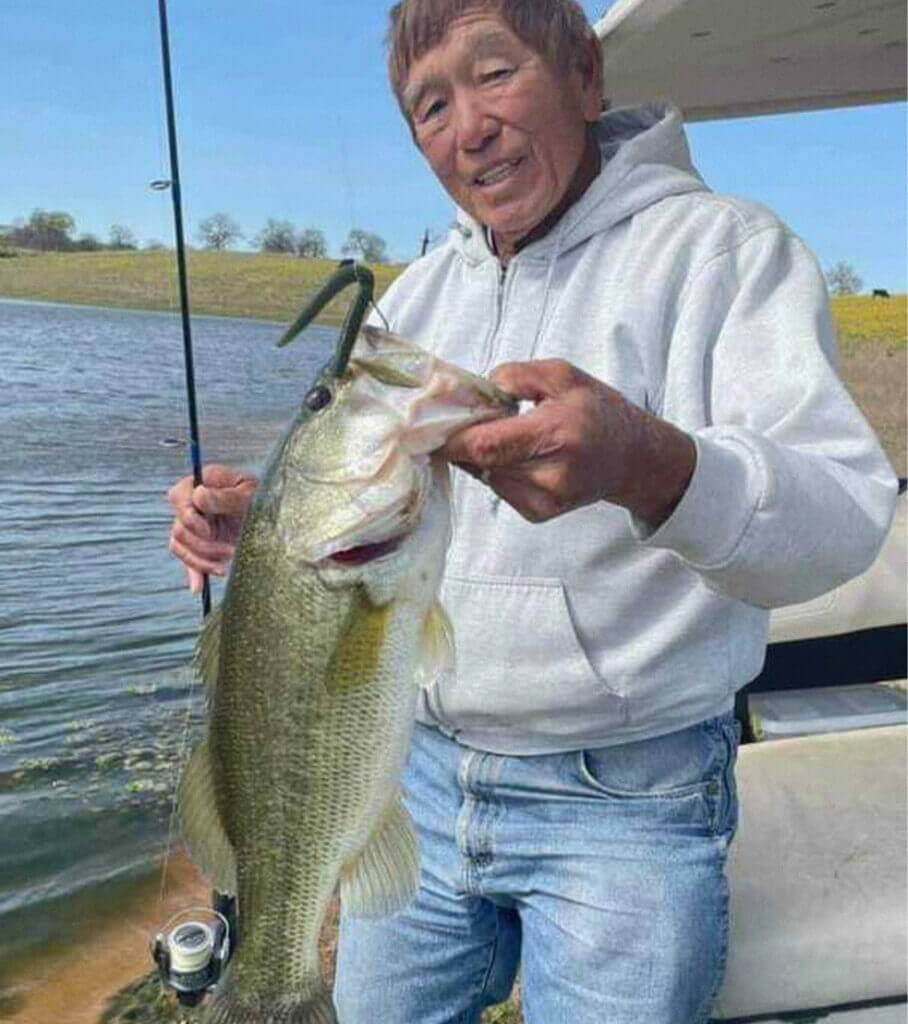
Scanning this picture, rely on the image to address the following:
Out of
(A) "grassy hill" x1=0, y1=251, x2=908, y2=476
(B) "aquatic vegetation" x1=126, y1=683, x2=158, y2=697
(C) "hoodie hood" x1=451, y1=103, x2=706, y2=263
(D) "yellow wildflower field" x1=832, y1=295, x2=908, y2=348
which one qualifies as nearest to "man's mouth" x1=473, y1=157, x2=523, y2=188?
(C) "hoodie hood" x1=451, y1=103, x2=706, y2=263

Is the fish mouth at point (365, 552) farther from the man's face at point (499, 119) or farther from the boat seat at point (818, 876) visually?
the boat seat at point (818, 876)

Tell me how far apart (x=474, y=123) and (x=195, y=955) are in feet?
7.30

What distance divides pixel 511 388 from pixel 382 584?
407 mm

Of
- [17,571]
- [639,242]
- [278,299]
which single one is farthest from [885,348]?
[639,242]

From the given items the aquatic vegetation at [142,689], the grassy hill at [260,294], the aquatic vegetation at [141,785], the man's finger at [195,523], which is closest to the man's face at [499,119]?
the grassy hill at [260,294]

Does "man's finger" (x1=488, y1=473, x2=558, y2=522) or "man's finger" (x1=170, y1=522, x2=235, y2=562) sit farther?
"man's finger" (x1=170, y1=522, x2=235, y2=562)

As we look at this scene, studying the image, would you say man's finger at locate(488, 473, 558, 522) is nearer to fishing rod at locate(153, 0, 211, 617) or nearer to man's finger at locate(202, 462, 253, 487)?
man's finger at locate(202, 462, 253, 487)

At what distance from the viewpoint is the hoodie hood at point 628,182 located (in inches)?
83.4

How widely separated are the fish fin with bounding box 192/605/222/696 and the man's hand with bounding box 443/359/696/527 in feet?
1.92

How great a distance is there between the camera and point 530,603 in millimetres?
1967

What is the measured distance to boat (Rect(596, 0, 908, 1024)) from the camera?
7.87 feet

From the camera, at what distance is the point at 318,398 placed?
169cm

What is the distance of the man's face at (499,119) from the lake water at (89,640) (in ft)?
2.05

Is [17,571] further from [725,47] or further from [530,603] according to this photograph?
[530,603]
